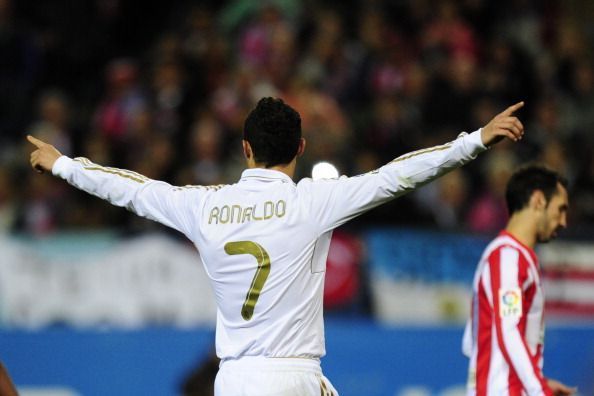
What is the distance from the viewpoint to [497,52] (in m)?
12.0

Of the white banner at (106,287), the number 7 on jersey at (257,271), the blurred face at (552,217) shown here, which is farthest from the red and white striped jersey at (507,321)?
the white banner at (106,287)

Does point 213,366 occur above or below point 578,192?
below

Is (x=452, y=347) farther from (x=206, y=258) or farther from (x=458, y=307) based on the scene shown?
(x=206, y=258)

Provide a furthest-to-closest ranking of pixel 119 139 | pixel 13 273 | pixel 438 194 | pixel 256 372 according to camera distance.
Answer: pixel 119 139
pixel 438 194
pixel 13 273
pixel 256 372

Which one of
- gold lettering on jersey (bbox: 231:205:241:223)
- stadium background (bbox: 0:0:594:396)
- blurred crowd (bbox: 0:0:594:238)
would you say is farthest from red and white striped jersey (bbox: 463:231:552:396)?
blurred crowd (bbox: 0:0:594:238)

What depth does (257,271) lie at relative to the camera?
5008 mm

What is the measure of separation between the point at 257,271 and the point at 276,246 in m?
0.14

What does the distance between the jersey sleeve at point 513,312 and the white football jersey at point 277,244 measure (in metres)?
1.11

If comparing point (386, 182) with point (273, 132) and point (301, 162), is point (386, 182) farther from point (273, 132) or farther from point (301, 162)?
point (301, 162)

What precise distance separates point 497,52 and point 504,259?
638 centimetres

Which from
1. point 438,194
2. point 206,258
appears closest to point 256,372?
point 206,258

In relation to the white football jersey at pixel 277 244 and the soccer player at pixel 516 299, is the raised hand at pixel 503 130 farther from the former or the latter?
the soccer player at pixel 516 299

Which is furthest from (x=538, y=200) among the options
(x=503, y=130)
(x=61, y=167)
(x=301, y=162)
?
(x=301, y=162)

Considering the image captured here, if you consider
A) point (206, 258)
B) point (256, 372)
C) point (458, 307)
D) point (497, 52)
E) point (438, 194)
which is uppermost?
point (497, 52)
